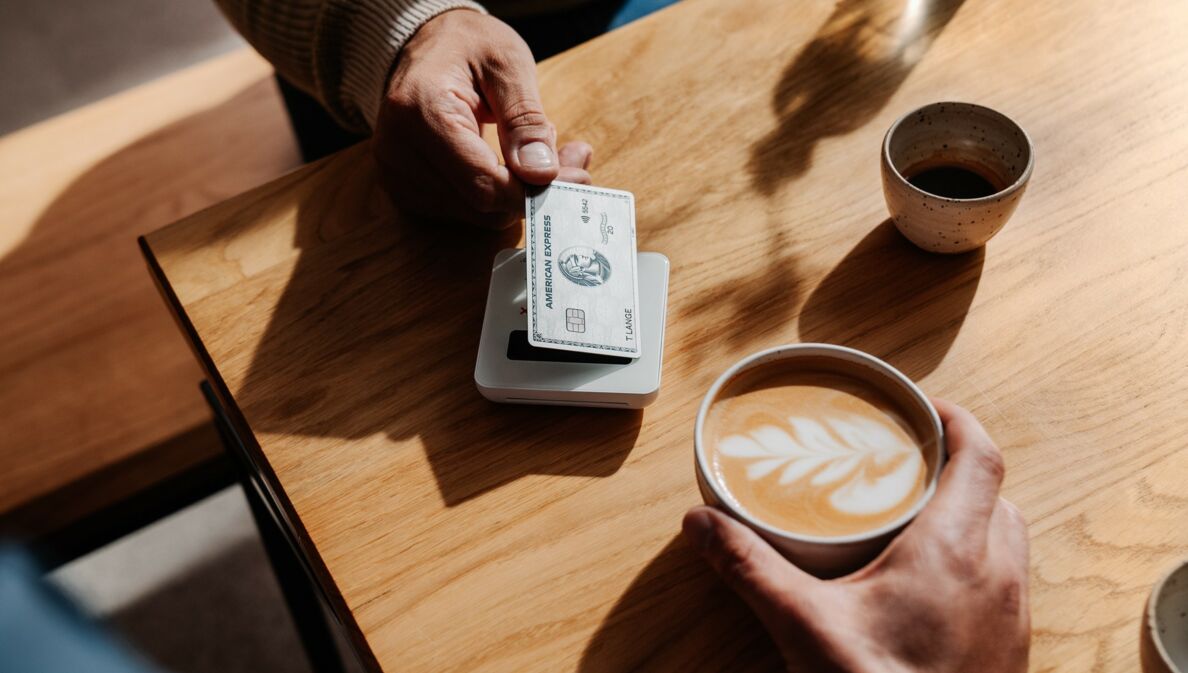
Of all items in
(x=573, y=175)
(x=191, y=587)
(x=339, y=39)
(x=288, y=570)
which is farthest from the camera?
(x=191, y=587)

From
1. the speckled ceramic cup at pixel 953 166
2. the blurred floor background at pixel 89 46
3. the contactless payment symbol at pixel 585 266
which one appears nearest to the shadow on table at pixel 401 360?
the contactless payment symbol at pixel 585 266

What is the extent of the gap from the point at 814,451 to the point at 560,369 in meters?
0.25

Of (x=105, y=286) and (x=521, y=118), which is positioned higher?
(x=521, y=118)

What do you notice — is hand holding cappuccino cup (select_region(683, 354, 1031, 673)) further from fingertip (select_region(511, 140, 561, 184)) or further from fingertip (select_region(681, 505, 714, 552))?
fingertip (select_region(511, 140, 561, 184))

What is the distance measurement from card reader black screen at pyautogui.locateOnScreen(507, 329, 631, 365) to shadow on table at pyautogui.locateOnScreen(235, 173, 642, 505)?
5 centimetres

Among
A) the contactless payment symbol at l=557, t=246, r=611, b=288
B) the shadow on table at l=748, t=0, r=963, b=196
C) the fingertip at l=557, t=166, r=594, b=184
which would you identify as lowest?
the shadow on table at l=748, t=0, r=963, b=196

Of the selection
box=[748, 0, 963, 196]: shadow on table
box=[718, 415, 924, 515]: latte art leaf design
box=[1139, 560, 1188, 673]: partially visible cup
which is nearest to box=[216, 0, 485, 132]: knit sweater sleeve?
box=[748, 0, 963, 196]: shadow on table

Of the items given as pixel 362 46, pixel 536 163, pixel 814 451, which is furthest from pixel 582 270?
pixel 362 46

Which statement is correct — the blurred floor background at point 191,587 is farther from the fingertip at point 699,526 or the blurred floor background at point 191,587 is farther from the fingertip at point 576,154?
the fingertip at point 699,526

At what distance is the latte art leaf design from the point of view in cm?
72

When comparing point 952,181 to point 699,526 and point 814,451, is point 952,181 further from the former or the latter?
point 699,526

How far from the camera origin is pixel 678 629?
750 millimetres

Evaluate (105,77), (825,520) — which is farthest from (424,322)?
(105,77)

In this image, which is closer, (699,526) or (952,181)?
(699,526)
